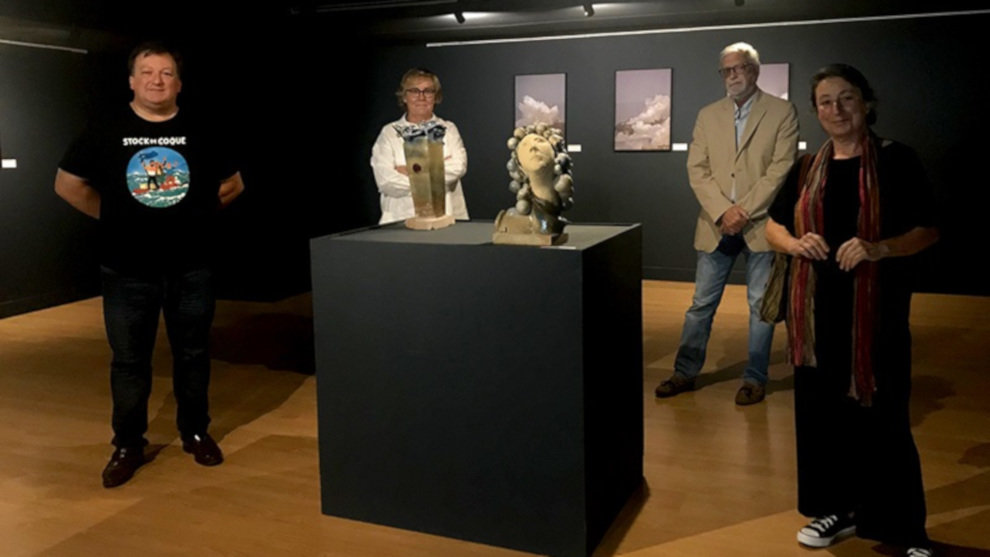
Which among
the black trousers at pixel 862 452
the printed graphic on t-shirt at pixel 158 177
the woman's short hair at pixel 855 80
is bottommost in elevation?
the black trousers at pixel 862 452

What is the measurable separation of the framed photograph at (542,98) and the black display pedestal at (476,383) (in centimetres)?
568

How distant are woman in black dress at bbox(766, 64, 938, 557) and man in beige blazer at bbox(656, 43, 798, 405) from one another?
1.54 meters

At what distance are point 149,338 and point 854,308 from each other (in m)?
2.65

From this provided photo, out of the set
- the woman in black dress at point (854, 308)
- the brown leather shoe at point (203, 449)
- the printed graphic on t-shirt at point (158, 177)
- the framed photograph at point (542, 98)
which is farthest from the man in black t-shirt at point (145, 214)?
the framed photograph at point (542, 98)

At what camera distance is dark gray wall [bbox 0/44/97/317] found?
7270 mm

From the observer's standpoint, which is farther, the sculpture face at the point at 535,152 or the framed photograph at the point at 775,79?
the framed photograph at the point at 775,79

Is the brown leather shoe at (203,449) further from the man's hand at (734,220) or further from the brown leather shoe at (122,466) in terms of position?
the man's hand at (734,220)

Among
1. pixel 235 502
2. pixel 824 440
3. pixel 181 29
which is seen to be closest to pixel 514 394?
pixel 824 440

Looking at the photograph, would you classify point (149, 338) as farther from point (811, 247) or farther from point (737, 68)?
point (737, 68)

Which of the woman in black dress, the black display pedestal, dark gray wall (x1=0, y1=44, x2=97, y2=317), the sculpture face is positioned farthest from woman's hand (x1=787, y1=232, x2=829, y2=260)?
dark gray wall (x1=0, y1=44, x2=97, y2=317)

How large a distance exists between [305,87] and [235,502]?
5853 mm

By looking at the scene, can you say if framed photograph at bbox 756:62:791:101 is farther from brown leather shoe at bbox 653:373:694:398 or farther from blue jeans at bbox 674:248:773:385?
brown leather shoe at bbox 653:373:694:398

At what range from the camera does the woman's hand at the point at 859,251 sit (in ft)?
8.65

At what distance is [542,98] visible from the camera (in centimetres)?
878
